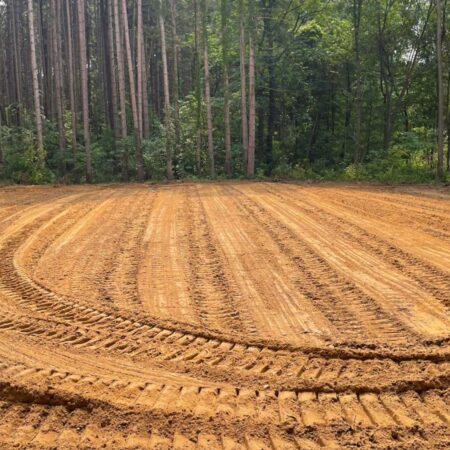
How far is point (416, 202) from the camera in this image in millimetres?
11695

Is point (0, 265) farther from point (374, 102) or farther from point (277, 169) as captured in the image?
point (374, 102)

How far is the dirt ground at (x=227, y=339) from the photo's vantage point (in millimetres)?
2834

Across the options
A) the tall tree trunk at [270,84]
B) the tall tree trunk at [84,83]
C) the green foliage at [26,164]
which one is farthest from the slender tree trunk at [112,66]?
the tall tree trunk at [270,84]

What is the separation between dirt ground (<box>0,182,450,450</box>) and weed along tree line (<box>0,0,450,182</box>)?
513 inches

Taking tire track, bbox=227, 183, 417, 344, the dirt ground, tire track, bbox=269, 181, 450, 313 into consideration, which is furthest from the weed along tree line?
tire track, bbox=227, 183, 417, 344

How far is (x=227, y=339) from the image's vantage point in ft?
13.1

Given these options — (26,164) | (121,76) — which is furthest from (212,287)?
(121,76)

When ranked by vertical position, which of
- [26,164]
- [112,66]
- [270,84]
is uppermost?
[112,66]

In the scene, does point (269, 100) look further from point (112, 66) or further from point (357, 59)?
point (112, 66)

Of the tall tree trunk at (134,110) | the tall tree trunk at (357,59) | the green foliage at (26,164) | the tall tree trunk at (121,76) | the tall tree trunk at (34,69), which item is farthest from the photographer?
the tall tree trunk at (357,59)

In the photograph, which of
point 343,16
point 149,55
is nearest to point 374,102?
point 343,16

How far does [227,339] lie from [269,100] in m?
21.8

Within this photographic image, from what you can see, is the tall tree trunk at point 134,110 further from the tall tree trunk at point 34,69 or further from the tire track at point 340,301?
the tire track at point 340,301

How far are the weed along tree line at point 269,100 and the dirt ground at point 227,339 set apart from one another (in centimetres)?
1303
